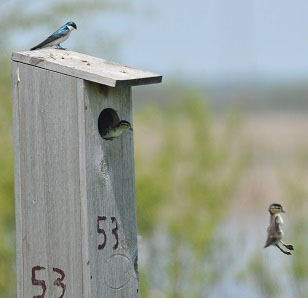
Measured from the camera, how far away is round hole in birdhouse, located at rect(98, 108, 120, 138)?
4155mm

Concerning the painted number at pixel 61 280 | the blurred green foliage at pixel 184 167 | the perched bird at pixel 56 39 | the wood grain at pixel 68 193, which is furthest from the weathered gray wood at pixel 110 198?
the blurred green foliage at pixel 184 167

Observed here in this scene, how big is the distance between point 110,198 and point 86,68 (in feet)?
1.80

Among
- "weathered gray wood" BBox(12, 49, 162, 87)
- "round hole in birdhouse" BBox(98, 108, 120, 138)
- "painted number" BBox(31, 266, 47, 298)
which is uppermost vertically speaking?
"weathered gray wood" BBox(12, 49, 162, 87)

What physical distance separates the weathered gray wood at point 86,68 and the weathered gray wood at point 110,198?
7 cm

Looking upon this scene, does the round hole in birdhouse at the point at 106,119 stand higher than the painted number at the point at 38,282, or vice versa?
the round hole in birdhouse at the point at 106,119

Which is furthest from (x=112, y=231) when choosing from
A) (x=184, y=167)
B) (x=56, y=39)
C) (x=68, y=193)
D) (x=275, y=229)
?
(x=184, y=167)

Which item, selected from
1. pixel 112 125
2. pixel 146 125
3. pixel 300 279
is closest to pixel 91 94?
pixel 112 125

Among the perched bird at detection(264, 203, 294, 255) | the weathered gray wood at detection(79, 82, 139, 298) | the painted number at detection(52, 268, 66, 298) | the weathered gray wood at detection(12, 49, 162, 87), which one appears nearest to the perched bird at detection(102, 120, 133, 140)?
the weathered gray wood at detection(79, 82, 139, 298)

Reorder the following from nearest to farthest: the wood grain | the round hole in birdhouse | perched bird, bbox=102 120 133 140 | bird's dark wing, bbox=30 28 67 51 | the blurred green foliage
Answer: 1. the wood grain
2. perched bird, bbox=102 120 133 140
3. the round hole in birdhouse
4. bird's dark wing, bbox=30 28 67 51
5. the blurred green foliage

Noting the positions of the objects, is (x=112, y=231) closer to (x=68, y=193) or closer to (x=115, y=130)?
(x=68, y=193)

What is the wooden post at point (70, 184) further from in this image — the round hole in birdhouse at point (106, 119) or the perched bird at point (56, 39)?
the perched bird at point (56, 39)

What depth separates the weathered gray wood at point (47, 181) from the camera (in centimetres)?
388

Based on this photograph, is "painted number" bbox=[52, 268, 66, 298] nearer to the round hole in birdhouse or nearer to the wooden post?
the wooden post

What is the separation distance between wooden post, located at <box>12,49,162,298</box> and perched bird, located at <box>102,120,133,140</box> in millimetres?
31
